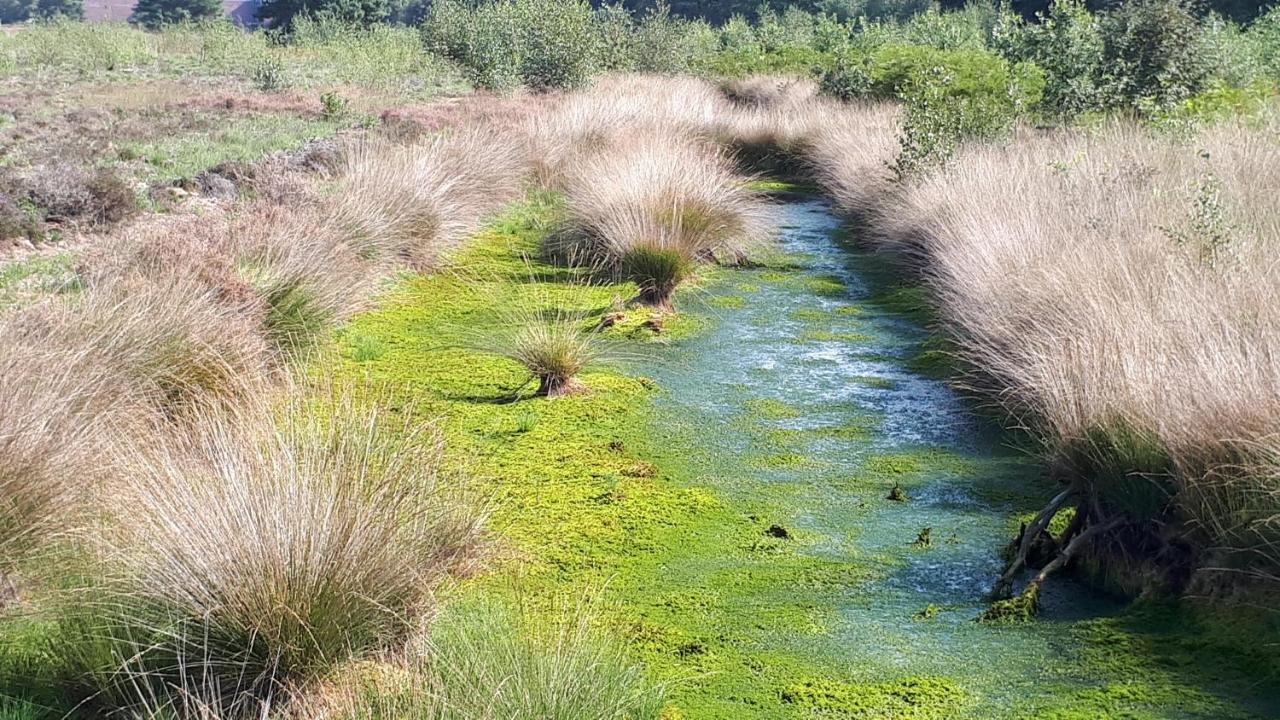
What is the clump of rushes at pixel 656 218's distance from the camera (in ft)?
31.6

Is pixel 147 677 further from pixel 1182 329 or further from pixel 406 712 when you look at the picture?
pixel 1182 329

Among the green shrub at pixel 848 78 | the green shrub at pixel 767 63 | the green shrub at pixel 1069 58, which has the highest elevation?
the green shrub at pixel 1069 58

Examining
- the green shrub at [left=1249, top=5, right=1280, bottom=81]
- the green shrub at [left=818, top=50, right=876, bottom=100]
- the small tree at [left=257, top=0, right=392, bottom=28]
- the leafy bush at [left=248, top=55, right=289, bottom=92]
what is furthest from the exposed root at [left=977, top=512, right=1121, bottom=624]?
the small tree at [left=257, top=0, right=392, bottom=28]

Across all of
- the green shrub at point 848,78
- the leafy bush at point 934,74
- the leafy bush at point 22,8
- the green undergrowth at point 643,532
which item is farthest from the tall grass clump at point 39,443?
the leafy bush at point 22,8

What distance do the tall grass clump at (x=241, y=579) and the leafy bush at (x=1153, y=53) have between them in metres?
11.1

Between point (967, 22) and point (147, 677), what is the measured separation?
34441mm

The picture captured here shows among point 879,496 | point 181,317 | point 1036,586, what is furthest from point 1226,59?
point 181,317

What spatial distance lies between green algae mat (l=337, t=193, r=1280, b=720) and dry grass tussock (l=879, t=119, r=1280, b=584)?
1.46 feet

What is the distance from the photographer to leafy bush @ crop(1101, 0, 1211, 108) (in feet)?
42.1

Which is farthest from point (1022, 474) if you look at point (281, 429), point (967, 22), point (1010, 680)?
point (967, 22)

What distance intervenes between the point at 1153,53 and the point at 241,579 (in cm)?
1245

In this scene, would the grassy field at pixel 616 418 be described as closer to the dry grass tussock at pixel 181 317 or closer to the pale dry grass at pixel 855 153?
the dry grass tussock at pixel 181 317

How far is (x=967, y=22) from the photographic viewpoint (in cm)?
3422

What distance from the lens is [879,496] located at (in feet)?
18.3
